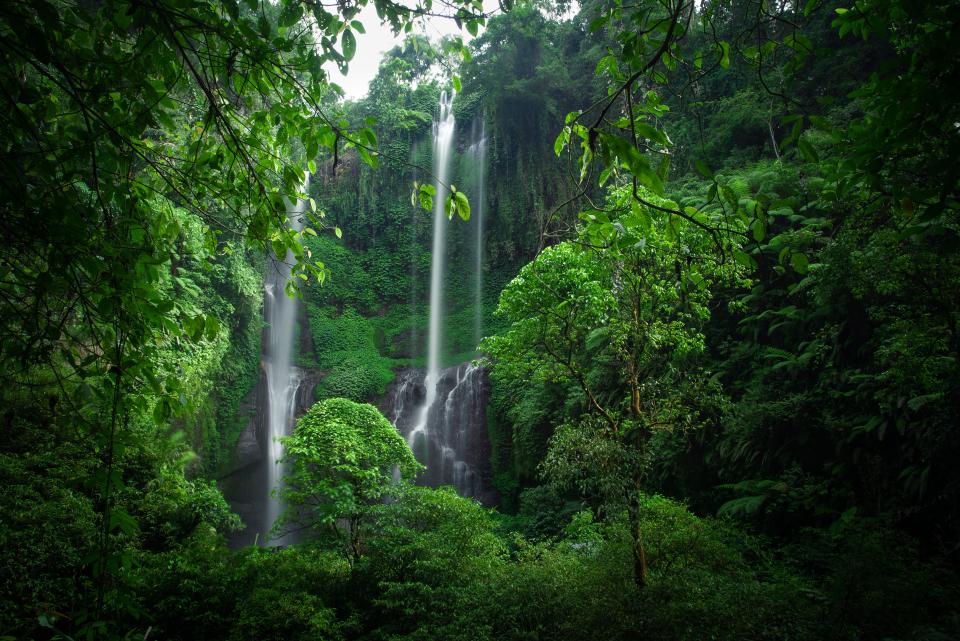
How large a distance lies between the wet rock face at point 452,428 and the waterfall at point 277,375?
317cm

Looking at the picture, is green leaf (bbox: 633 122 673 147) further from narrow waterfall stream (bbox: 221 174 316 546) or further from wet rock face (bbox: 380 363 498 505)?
wet rock face (bbox: 380 363 498 505)

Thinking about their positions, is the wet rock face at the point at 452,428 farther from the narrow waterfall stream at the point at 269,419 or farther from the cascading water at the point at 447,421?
the narrow waterfall stream at the point at 269,419

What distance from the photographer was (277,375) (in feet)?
59.6

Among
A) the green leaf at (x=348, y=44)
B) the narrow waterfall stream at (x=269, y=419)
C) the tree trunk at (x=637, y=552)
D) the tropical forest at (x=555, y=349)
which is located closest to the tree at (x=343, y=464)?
the tropical forest at (x=555, y=349)

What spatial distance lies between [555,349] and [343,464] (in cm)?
370

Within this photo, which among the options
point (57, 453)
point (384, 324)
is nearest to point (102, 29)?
point (57, 453)

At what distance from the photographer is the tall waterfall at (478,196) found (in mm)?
20844

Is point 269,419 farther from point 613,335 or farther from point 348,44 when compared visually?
point 348,44

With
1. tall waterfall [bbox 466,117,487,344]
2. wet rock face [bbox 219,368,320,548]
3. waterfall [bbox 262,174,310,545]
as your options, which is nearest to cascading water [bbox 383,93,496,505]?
tall waterfall [bbox 466,117,487,344]

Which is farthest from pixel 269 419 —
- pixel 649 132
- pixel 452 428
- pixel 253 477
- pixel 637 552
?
pixel 649 132

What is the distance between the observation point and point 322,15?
2252 millimetres

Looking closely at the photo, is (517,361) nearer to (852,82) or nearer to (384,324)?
(852,82)

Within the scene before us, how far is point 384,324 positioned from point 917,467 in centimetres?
1835

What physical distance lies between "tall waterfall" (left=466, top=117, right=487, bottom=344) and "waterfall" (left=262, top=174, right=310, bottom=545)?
6446 millimetres
